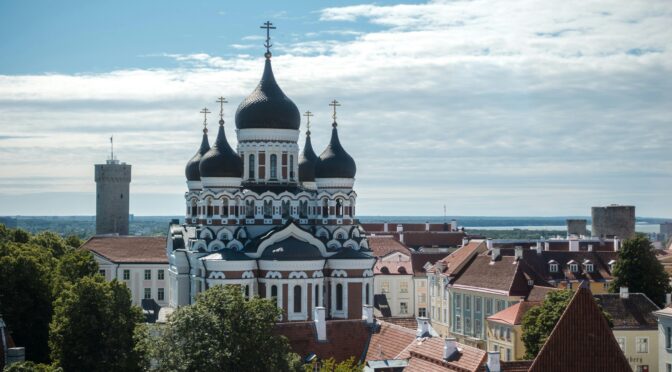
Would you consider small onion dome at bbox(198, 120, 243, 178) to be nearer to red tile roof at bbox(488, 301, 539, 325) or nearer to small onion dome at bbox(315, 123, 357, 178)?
small onion dome at bbox(315, 123, 357, 178)

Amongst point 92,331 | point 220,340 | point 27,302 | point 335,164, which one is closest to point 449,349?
point 220,340

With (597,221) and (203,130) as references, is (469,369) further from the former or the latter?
(597,221)

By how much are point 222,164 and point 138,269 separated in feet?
92.8

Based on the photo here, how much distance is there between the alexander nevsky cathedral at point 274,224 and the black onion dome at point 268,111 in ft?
0.23

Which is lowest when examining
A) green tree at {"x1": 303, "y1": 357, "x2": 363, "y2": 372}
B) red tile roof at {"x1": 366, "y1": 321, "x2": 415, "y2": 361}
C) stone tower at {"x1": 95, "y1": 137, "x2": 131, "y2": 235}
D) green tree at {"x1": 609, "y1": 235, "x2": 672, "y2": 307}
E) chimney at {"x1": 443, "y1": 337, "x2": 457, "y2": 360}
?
green tree at {"x1": 303, "y1": 357, "x2": 363, "y2": 372}

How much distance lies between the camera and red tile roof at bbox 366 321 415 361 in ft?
160

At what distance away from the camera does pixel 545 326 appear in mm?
58844

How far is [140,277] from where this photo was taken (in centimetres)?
10181

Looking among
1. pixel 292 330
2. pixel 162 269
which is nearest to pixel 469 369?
pixel 292 330

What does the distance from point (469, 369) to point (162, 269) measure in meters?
66.0

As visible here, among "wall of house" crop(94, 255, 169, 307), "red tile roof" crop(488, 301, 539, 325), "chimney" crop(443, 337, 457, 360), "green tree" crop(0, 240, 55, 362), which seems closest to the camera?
"chimney" crop(443, 337, 457, 360)

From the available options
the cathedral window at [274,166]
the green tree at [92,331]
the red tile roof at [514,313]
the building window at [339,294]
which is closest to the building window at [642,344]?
the red tile roof at [514,313]

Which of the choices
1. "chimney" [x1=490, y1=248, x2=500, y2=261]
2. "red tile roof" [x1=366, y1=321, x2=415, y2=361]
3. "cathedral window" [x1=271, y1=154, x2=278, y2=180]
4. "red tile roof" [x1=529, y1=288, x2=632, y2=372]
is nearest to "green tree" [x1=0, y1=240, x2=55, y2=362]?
"red tile roof" [x1=366, y1=321, x2=415, y2=361]

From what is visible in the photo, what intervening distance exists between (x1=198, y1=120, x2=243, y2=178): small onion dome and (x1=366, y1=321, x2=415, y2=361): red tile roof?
27.2 m
